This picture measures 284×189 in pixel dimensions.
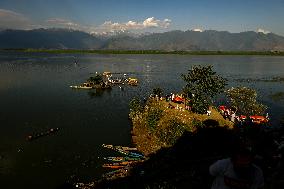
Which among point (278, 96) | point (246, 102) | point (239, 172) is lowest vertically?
point (278, 96)

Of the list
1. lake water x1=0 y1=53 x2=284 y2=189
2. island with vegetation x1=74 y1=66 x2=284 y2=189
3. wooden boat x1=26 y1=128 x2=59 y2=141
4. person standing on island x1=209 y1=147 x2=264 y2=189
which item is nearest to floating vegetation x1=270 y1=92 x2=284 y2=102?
lake water x1=0 y1=53 x2=284 y2=189

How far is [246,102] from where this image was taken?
72.6 m

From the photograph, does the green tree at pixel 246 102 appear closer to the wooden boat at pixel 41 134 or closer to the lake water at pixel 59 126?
the lake water at pixel 59 126

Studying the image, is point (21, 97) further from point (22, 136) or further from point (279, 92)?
point (279, 92)

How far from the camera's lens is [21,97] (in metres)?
91.2

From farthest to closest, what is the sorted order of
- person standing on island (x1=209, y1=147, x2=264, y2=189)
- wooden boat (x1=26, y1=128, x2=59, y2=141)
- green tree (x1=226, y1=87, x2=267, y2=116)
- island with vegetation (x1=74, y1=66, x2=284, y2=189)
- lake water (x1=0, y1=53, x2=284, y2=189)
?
green tree (x1=226, y1=87, x2=267, y2=116) < wooden boat (x1=26, y1=128, x2=59, y2=141) < lake water (x1=0, y1=53, x2=284, y2=189) < island with vegetation (x1=74, y1=66, x2=284, y2=189) < person standing on island (x1=209, y1=147, x2=264, y2=189)

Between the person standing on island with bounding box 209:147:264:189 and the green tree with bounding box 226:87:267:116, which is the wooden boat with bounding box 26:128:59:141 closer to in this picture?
the green tree with bounding box 226:87:267:116

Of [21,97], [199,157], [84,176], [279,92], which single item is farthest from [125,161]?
[279,92]

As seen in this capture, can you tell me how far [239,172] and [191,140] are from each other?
134 ft

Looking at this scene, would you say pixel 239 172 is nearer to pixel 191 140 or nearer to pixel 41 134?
pixel 191 140

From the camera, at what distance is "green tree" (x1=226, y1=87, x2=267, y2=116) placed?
234ft

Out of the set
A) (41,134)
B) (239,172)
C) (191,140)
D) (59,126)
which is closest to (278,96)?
(191,140)

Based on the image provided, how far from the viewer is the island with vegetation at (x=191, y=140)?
36.8m

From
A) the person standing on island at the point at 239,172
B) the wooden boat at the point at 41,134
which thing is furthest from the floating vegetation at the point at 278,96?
the person standing on island at the point at 239,172
